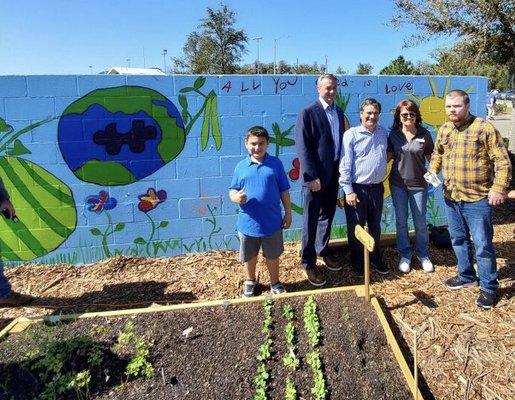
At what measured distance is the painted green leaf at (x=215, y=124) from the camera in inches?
168

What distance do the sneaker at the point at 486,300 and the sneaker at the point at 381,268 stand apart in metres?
0.88

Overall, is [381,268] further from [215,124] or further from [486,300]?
[215,124]

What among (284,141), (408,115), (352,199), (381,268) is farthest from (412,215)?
Answer: (284,141)

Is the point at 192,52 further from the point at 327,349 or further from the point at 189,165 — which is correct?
the point at 327,349

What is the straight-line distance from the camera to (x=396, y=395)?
2.26 metres

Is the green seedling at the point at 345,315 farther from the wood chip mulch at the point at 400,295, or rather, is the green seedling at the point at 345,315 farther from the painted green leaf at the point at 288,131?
the painted green leaf at the point at 288,131

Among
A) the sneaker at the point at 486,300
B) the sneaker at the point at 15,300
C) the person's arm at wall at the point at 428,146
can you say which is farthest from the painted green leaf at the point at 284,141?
the sneaker at the point at 15,300

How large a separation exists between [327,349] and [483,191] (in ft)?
5.75

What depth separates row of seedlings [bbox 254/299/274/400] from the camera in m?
2.30

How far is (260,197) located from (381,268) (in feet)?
5.15

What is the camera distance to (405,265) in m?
3.96

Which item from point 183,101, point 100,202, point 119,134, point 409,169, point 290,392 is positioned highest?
point 183,101

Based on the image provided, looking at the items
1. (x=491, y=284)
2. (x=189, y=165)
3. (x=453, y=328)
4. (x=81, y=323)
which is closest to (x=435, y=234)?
(x=491, y=284)

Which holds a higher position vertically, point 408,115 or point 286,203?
point 408,115
